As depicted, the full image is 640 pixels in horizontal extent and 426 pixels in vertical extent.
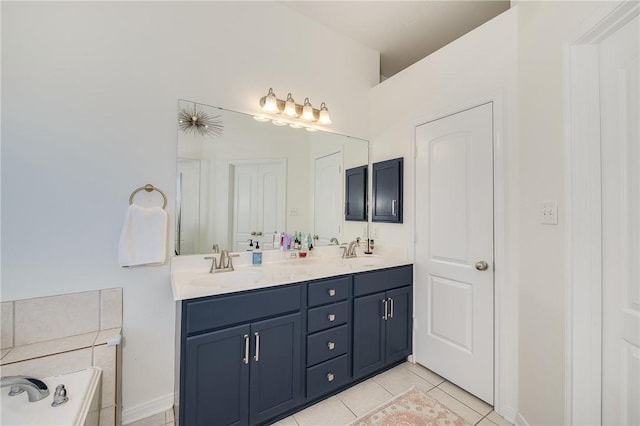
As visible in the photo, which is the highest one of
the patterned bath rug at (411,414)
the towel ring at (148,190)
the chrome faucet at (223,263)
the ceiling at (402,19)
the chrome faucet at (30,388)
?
the ceiling at (402,19)

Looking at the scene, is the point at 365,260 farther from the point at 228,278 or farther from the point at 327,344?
the point at 228,278

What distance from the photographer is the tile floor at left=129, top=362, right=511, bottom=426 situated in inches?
62.9

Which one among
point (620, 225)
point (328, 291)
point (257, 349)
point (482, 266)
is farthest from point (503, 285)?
point (257, 349)

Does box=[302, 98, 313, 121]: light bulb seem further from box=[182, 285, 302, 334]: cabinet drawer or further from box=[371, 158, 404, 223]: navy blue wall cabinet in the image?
box=[182, 285, 302, 334]: cabinet drawer

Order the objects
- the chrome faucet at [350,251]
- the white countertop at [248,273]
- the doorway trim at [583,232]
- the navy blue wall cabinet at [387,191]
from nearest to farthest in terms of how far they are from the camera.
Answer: the doorway trim at [583,232] < the white countertop at [248,273] < the navy blue wall cabinet at [387,191] < the chrome faucet at [350,251]

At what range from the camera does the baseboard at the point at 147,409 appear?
5.18 ft

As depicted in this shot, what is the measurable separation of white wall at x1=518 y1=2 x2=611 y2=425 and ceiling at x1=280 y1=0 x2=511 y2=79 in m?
0.76

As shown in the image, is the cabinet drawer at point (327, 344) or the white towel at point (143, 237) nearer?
the white towel at point (143, 237)

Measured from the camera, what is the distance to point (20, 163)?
4.48 feet

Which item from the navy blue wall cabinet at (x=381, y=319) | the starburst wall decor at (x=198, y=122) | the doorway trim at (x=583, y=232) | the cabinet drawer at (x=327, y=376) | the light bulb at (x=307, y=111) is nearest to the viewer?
the doorway trim at (x=583, y=232)

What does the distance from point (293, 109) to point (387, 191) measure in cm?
113

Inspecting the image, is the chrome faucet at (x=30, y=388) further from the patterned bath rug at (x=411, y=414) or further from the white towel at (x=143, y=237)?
the patterned bath rug at (x=411, y=414)

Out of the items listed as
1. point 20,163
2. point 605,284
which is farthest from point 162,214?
point 605,284

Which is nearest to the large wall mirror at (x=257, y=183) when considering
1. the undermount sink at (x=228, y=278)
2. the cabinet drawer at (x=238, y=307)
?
the undermount sink at (x=228, y=278)
